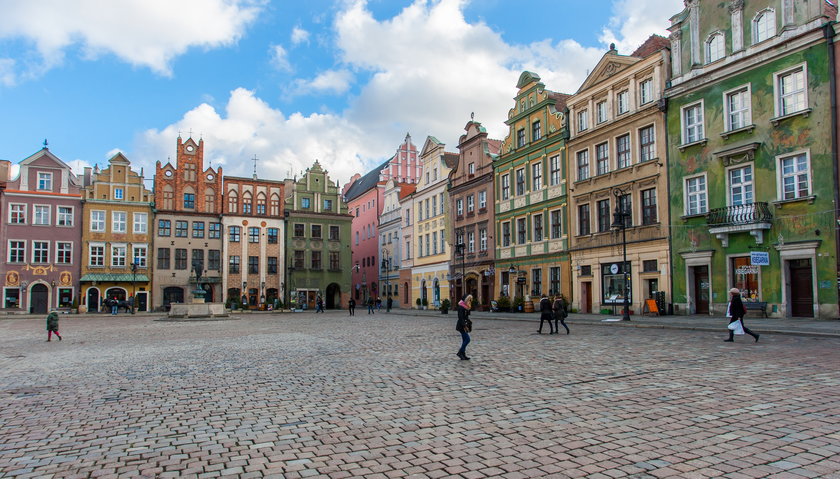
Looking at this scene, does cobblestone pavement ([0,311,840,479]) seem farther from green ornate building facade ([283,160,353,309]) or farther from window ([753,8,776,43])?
green ornate building facade ([283,160,353,309])

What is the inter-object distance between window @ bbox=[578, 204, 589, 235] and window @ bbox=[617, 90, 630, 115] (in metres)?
6.16

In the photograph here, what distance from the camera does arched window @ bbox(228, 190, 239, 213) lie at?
63.0 meters

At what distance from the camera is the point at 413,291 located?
200ft

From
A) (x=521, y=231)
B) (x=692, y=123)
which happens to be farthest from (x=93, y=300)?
(x=692, y=123)

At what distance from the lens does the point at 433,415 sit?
7.54 meters

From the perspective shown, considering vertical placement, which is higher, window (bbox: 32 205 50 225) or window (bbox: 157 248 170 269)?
window (bbox: 32 205 50 225)

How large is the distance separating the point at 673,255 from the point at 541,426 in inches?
1051

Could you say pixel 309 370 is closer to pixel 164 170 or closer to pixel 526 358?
pixel 526 358

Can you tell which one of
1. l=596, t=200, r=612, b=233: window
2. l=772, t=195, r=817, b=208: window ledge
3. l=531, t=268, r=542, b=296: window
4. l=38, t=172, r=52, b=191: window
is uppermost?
l=38, t=172, r=52, b=191: window

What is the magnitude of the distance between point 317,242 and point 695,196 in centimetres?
4522

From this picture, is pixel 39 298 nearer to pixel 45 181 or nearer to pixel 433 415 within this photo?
pixel 45 181

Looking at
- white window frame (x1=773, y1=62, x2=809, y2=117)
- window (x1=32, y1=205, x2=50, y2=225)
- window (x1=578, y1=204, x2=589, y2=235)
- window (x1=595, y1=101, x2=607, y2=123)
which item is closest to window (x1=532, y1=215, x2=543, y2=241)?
window (x1=578, y1=204, x2=589, y2=235)

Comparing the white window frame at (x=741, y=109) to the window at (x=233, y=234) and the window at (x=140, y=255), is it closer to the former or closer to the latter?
the window at (x=233, y=234)

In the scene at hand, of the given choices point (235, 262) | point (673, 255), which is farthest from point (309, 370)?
point (235, 262)
